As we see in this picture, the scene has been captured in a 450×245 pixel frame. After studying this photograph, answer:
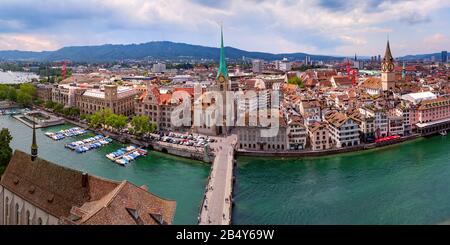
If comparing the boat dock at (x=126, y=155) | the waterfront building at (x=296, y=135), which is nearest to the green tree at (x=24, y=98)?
the boat dock at (x=126, y=155)

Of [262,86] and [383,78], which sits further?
[262,86]

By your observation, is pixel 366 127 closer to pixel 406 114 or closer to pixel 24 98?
pixel 406 114

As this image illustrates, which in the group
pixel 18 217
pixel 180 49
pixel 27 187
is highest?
pixel 180 49

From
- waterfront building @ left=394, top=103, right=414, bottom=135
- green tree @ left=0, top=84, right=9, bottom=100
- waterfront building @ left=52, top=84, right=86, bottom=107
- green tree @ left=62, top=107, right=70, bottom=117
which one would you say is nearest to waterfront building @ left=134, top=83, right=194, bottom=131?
green tree @ left=62, top=107, right=70, bottom=117

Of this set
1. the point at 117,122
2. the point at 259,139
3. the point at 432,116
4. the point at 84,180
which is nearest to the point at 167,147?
the point at 259,139

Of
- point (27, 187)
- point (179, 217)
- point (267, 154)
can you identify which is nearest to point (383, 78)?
point (267, 154)

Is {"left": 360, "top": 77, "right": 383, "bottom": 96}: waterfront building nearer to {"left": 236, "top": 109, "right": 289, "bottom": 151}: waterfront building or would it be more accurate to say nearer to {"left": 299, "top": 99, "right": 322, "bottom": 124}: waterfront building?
{"left": 299, "top": 99, "right": 322, "bottom": 124}: waterfront building

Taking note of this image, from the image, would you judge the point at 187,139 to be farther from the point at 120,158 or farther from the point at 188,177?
the point at 188,177
